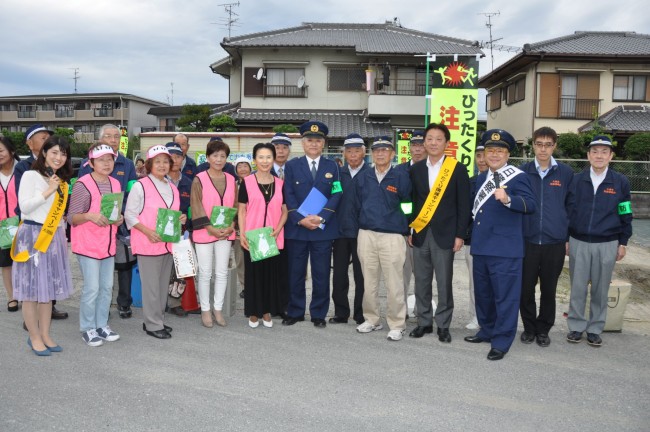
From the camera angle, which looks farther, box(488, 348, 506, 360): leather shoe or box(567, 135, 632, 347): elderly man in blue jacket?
box(567, 135, 632, 347): elderly man in blue jacket

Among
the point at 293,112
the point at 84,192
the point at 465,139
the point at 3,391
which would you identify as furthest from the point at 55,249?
the point at 293,112

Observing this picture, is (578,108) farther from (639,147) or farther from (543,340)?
(543,340)

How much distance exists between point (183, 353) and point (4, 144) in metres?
3.13

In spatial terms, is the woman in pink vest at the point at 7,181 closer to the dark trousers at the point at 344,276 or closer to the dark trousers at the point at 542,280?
the dark trousers at the point at 344,276

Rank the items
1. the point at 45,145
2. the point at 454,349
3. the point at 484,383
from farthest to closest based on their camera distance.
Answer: the point at 454,349 → the point at 45,145 → the point at 484,383

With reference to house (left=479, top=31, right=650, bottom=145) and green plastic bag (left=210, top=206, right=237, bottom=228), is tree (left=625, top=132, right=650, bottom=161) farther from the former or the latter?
green plastic bag (left=210, top=206, right=237, bottom=228)

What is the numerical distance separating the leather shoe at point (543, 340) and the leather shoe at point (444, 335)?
874 mm

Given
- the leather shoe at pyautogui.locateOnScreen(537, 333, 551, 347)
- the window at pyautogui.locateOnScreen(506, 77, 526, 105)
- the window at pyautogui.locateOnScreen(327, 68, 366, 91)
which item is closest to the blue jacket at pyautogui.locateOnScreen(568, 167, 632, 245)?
the leather shoe at pyautogui.locateOnScreen(537, 333, 551, 347)

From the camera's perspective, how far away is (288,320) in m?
5.63

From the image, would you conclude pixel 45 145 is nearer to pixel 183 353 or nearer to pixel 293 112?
pixel 183 353

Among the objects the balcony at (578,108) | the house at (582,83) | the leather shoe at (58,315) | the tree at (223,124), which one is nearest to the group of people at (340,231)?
the leather shoe at (58,315)

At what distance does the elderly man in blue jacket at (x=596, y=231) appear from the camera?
200 inches

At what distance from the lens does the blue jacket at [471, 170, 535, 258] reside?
4727 millimetres

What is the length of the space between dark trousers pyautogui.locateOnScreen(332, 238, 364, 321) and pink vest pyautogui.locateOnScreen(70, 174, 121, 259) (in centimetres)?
233
